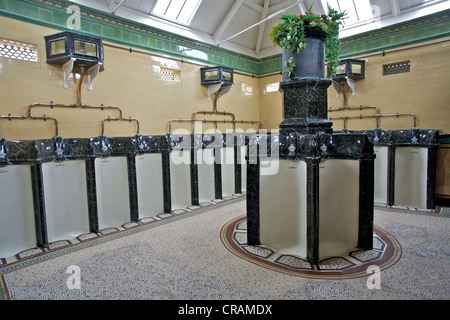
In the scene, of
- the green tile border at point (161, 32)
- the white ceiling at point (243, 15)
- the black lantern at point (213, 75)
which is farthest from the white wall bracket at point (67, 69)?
the black lantern at point (213, 75)

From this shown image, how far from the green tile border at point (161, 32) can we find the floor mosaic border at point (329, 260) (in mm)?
4295

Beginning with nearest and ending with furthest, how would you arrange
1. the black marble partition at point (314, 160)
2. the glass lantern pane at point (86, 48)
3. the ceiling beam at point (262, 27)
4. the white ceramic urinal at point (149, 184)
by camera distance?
the black marble partition at point (314, 160), the glass lantern pane at point (86, 48), the white ceramic urinal at point (149, 184), the ceiling beam at point (262, 27)

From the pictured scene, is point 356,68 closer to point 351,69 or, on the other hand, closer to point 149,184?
point 351,69

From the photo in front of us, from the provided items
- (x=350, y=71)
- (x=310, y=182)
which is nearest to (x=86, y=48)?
(x=310, y=182)

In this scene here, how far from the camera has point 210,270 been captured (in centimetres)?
294

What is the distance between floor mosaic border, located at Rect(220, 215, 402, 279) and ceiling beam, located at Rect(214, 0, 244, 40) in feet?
17.7

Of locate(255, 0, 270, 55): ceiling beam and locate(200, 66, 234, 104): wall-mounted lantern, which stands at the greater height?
locate(255, 0, 270, 55): ceiling beam

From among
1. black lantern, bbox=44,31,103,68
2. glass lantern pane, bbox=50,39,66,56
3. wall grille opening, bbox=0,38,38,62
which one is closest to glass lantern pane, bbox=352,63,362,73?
black lantern, bbox=44,31,103,68

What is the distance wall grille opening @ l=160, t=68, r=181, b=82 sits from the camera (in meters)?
5.98

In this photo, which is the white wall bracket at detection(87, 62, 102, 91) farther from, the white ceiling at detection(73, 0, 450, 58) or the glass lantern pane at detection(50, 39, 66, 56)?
the white ceiling at detection(73, 0, 450, 58)

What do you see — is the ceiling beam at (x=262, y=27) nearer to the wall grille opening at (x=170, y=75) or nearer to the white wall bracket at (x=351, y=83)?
the white wall bracket at (x=351, y=83)

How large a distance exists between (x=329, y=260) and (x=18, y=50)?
5.22 meters

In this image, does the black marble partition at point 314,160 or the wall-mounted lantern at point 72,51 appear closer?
the black marble partition at point 314,160

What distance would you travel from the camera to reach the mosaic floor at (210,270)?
2498mm
